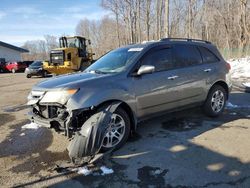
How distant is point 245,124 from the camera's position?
20.9 ft

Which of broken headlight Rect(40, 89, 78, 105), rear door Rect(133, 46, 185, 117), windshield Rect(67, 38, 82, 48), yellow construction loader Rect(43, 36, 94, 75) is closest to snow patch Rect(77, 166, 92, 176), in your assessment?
broken headlight Rect(40, 89, 78, 105)

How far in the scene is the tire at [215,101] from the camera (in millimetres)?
6875

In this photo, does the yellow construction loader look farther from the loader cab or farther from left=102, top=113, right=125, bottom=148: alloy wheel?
left=102, top=113, right=125, bottom=148: alloy wheel

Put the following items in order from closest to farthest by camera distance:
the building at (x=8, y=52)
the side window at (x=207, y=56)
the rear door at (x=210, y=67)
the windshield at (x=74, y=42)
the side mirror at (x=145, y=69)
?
the side mirror at (x=145, y=69)
the rear door at (x=210, y=67)
the side window at (x=207, y=56)
the windshield at (x=74, y=42)
the building at (x=8, y=52)

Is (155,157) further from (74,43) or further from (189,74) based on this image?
(74,43)

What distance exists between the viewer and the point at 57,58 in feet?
72.6

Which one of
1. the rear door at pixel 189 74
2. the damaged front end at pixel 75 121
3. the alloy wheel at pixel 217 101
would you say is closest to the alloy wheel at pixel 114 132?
the damaged front end at pixel 75 121

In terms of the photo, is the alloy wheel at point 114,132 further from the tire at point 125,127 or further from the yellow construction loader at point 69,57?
the yellow construction loader at point 69,57

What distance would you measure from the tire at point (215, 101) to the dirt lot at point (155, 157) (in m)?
0.21

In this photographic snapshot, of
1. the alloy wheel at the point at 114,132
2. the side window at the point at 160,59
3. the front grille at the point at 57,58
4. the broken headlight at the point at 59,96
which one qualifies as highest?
the front grille at the point at 57,58

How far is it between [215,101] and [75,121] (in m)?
3.66

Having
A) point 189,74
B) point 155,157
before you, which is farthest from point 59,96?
point 189,74

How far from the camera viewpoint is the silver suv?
4758 millimetres

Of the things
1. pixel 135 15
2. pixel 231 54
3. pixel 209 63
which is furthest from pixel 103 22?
pixel 209 63
